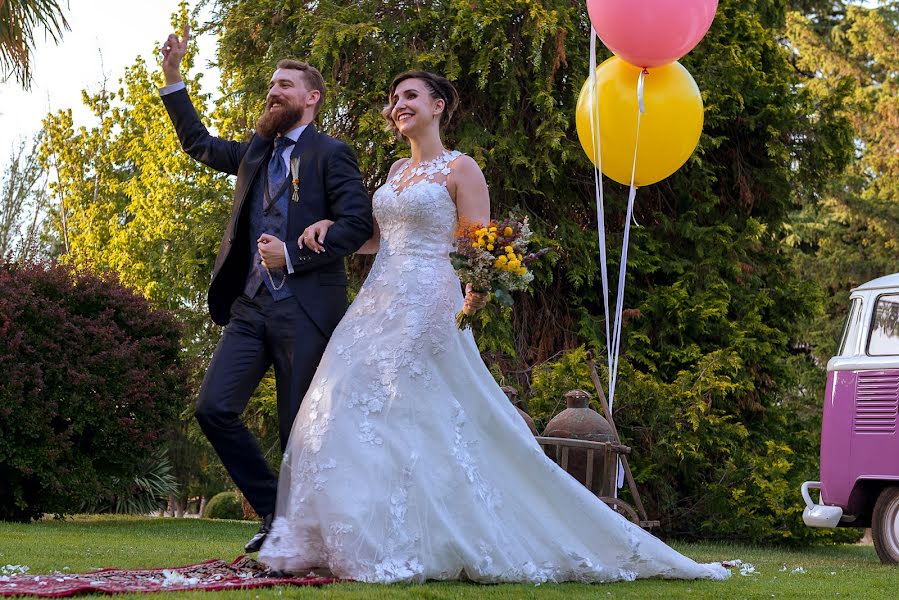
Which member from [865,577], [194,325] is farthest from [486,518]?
[194,325]

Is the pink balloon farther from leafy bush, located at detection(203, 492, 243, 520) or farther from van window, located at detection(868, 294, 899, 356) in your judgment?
leafy bush, located at detection(203, 492, 243, 520)

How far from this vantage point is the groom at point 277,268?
496 centimetres

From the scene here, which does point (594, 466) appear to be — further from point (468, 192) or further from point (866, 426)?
point (468, 192)

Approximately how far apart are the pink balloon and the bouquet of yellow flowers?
2530mm

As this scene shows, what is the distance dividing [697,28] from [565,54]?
4.76 meters

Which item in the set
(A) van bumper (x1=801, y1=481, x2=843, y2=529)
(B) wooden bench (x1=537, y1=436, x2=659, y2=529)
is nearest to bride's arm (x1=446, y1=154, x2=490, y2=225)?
(B) wooden bench (x1=537, y1=436, x2=659, y2=529)

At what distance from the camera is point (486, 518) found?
475cm

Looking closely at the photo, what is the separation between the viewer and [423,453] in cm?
476

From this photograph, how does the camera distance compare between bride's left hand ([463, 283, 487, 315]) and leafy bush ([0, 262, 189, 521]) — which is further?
leafy bush ([0, 262, 189, 521])

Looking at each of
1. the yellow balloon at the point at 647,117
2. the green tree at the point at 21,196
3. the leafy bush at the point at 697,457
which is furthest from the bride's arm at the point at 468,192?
the green tree at the point at 21,196

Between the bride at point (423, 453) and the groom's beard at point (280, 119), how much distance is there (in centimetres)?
47

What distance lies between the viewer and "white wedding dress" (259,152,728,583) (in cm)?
459

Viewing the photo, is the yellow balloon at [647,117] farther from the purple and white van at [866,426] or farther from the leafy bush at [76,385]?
the leafy bush at [76,385]

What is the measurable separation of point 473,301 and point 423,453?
0.69 meters
